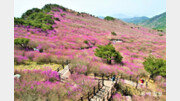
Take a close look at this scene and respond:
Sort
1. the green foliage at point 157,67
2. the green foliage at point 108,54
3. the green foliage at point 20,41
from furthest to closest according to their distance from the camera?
the green foliage at point 108,54 < the green foliage at point 20,41 < the green foliage at point 157,67

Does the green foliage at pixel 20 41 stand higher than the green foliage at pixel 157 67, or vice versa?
the green foliage at pixel 20 41

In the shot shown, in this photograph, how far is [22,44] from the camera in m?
12.7

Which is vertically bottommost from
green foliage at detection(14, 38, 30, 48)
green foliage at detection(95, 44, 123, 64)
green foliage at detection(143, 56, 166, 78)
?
green foliage at detection(143, 56, 166, 78)

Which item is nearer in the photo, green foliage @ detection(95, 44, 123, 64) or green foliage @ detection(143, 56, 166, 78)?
green foliage @ detection(143, 56, 166, 78)

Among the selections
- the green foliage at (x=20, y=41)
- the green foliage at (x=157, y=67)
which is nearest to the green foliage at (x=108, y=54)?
the green foliage at (x=157, y=67)

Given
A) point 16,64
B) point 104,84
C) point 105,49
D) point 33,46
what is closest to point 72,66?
point 104,84

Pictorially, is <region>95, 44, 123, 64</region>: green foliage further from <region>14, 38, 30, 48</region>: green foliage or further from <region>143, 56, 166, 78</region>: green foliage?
<region>14, 38, 30, 48</region>: green foliage

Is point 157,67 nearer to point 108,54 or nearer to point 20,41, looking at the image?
point 108,54

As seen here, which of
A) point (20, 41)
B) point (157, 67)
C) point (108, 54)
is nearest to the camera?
point (157, 67)

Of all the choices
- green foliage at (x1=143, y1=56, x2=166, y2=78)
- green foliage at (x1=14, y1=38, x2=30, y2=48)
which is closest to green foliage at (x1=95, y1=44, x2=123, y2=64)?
green foliage at (x1=143, y1=56, x2=166, y2=78)

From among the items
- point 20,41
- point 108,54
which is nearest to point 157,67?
point 108,54

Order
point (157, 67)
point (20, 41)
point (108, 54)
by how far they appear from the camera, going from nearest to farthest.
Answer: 1. point (157, 67)
2. point (20, 41)
3. point (108, 54)

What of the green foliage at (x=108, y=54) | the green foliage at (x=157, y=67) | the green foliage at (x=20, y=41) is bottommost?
the green foliage at (x=157, y=67)

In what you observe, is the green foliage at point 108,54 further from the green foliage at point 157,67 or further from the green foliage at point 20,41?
the green foliage at point 20,41
